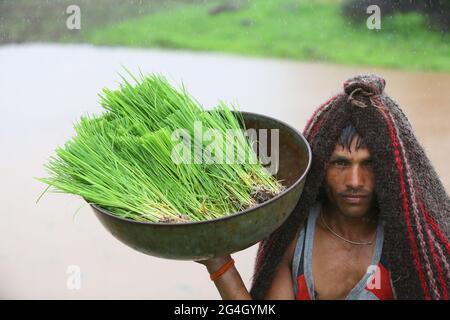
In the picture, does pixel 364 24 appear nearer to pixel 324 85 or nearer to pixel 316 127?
pixel 324 85

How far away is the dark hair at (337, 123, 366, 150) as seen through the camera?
5.32ft

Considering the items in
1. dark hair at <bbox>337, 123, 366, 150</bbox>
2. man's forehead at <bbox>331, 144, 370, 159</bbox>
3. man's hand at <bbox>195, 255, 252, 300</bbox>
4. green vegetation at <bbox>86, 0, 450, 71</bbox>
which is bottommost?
man's hand at <bbox>195, 255, 252, 300</bbox>

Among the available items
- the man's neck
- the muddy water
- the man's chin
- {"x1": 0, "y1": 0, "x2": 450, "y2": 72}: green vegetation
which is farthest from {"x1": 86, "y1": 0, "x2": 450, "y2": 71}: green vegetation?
the man's chin

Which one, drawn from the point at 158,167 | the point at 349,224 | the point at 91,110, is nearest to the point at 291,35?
the point at 91,110

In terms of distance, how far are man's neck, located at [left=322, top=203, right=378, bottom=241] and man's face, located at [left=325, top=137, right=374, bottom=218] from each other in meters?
0.15

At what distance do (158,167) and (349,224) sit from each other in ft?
2.42

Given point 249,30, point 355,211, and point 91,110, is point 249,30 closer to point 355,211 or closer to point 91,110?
point 91,110

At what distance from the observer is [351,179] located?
1.66 m

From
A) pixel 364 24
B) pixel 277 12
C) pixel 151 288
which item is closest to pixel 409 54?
pixel 364 24

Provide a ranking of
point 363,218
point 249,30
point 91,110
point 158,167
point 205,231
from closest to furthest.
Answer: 1. point 205,231
2. point 158,167
3. point 363,218
4. point 91,110
5. point 249,30

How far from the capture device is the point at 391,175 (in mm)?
1571

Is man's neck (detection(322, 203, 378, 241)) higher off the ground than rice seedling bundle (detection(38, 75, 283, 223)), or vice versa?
rice seedling bundle (detection(38, 75, 283, 223))

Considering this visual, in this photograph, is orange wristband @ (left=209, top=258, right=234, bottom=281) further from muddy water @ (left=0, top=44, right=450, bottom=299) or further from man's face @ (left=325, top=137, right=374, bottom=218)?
muddy water @ (left=0, top=44, right=450, bottom=299)
